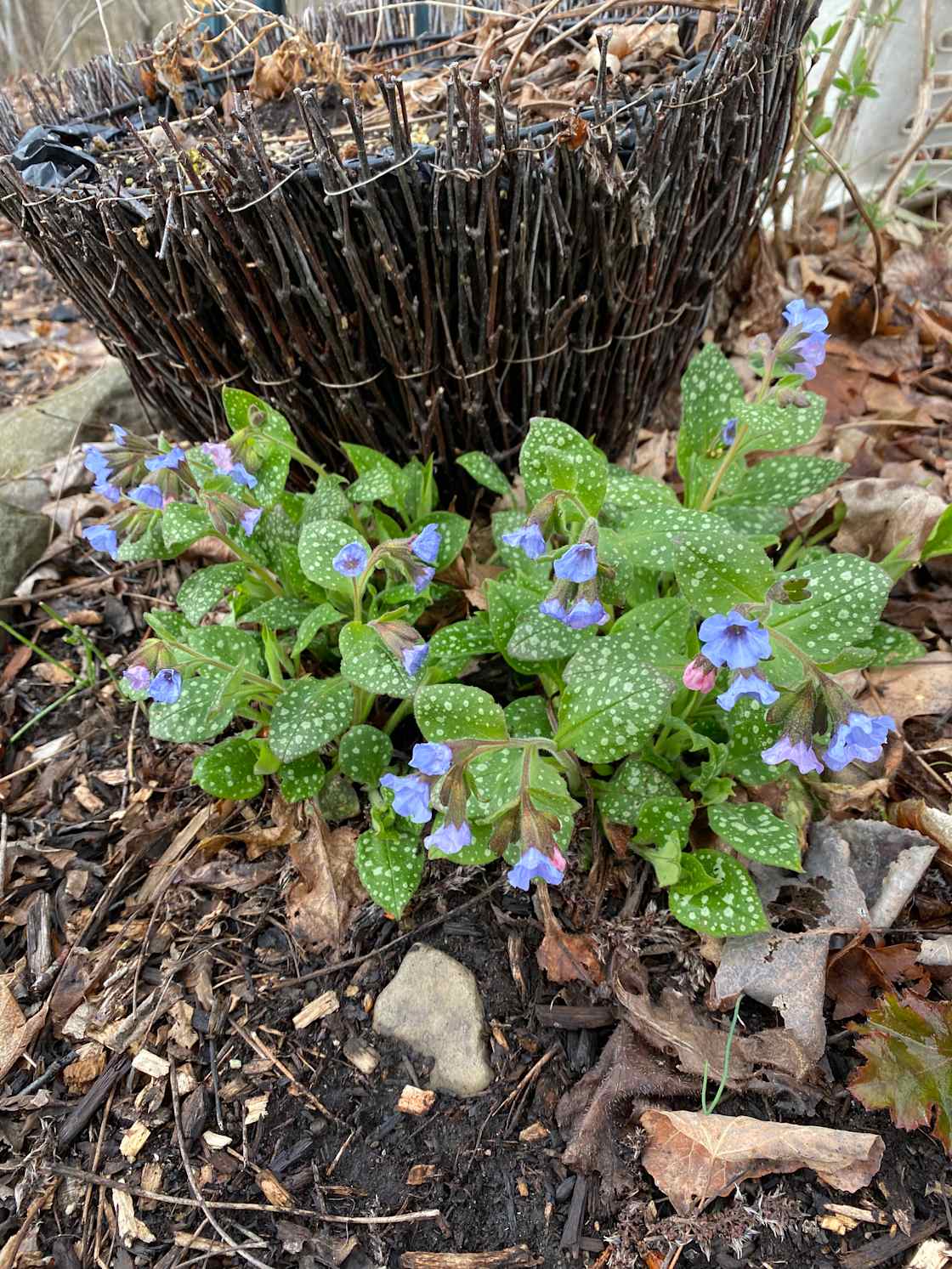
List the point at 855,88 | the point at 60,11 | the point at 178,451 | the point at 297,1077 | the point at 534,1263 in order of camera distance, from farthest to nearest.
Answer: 1. the point at 60,11
2. the point at 855,88
3. the point at 178,451
4. the point at 297,1077
5. the point at 534,1263

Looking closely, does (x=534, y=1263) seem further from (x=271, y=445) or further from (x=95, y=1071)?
(x=271, y=445)

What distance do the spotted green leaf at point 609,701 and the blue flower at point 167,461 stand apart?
0.78 m

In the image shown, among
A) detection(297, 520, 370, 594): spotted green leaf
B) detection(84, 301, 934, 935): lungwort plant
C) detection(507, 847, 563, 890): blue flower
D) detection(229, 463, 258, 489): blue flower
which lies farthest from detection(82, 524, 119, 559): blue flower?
detection(507, 847, 563, 890): blue flower

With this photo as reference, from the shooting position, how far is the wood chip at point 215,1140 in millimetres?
1333

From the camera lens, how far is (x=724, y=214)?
1799mm

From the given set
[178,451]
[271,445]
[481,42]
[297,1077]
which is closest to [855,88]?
[481,42]

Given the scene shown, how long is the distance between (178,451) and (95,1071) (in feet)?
3.51

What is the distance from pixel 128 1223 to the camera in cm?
127

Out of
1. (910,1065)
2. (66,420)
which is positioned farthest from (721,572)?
(66,420)

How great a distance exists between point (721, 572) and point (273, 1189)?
3.73 ft

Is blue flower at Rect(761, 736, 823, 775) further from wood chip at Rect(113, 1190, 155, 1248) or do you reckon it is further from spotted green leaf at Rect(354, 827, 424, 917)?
wood chip at Rect(113, 1190, 155, 1248)

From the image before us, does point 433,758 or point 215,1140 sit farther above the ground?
point 433,758

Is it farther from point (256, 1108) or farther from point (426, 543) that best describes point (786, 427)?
point (256, 1108)

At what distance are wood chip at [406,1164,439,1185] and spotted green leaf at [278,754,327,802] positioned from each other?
61cm
